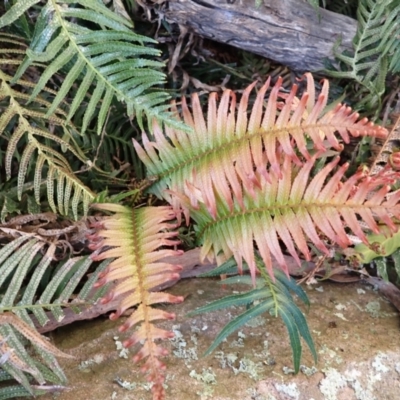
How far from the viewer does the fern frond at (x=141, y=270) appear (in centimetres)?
102

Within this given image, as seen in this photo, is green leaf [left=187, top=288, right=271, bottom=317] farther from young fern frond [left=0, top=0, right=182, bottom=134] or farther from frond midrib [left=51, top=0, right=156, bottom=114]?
frond midrib [left=51, top=0, right=156, bottom=114]

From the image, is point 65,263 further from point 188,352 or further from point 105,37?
point 105,37

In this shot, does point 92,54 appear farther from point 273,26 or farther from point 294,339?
point 294,339

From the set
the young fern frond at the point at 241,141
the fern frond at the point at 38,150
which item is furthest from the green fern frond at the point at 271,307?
the fern frond at the point at 38,150

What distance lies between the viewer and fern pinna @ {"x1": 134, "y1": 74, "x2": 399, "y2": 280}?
119 cm

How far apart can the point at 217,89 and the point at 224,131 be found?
1.68 ft

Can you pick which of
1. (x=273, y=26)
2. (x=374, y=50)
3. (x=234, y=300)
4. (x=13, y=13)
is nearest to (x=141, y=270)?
(x=234, y=300)

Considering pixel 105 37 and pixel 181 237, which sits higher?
pixel 105 37

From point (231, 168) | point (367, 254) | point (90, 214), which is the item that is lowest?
point (367, 254)

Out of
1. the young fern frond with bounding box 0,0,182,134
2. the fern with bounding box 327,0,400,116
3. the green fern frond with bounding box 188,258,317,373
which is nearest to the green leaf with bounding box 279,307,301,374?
the green fern frond with bounding box 188,258,317,373

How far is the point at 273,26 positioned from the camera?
5.66 feet

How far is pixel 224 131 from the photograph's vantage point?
54.1 inches

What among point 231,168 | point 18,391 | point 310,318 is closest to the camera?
point 18,391

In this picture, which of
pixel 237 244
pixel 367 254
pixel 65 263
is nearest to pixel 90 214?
pixel 65 263
